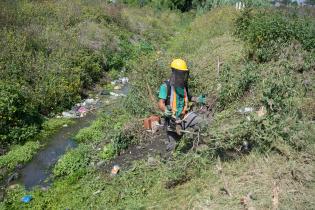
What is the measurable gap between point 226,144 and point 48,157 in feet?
12.5

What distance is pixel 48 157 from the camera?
23.1ft

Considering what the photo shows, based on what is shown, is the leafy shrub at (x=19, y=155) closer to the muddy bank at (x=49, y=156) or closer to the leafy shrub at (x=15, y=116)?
the muddy bank at (x=49, y=156)

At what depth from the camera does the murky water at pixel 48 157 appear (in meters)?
6.29

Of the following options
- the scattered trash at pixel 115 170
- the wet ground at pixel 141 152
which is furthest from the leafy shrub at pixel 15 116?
the scattered trash at pixel 115 170

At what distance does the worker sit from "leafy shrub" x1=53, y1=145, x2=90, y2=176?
6.04 feet

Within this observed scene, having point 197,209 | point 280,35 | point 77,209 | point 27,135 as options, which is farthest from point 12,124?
point 280,35

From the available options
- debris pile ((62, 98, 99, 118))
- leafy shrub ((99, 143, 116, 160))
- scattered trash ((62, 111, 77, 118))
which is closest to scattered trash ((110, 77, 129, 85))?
debris pile ((62, 98, 99, 118))

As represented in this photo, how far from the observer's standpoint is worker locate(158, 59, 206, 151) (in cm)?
509

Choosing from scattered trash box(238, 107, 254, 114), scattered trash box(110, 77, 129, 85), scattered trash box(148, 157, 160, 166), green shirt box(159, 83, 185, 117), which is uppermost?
green shirt box(159, 83, 185, 117)

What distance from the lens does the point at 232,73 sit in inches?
304

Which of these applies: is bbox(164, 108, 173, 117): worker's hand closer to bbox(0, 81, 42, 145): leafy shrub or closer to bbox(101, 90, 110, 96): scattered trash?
bbox(0, 81, 42, 145): leafy shrub

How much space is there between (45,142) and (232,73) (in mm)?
4346

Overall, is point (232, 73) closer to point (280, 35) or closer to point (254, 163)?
point (280, 35)

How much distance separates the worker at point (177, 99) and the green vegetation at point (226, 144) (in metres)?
0.36
